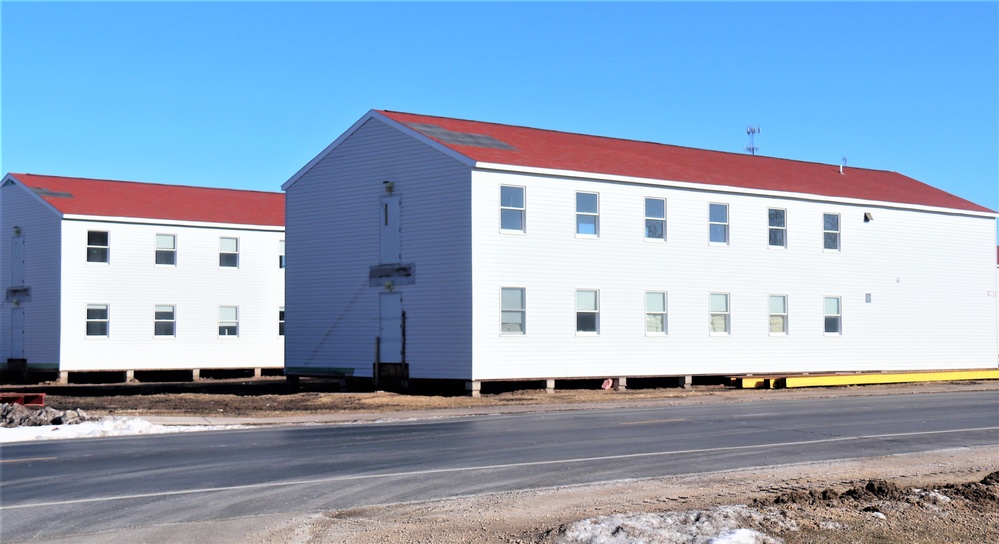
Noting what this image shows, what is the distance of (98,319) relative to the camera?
1576 inches

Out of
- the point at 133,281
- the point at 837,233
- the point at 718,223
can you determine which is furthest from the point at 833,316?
the point at 133,281

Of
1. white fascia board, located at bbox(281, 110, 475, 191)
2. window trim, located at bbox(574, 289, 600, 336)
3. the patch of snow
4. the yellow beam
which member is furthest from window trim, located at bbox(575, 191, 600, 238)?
the patch of snow

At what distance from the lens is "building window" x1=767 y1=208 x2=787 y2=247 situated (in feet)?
119

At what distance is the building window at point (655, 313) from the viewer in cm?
3309

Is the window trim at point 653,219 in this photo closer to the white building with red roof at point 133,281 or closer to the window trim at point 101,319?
the white building with red roof at point 133,281

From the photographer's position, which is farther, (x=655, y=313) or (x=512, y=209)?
(x=655, y=313)

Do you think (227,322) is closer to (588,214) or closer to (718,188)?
(588,214)

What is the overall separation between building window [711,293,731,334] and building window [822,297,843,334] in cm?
Answer: 456

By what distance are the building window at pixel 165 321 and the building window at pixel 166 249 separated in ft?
5.74

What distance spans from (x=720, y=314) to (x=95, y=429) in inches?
810

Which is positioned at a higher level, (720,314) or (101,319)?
A: (101,319)

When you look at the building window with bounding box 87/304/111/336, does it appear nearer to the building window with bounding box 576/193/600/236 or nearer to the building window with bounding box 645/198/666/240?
the building window with bounding box 576/193/600/236

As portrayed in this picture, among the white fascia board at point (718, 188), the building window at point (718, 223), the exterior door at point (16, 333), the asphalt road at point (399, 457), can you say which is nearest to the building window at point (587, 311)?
the white fascia board at point (718, 188)

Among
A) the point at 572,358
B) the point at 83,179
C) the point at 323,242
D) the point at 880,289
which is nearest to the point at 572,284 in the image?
the point at 572,358
